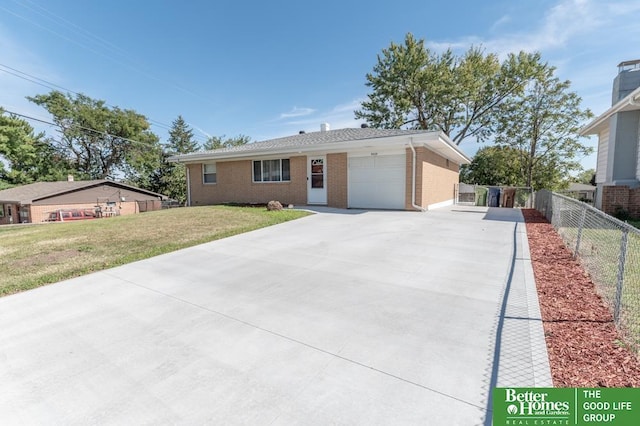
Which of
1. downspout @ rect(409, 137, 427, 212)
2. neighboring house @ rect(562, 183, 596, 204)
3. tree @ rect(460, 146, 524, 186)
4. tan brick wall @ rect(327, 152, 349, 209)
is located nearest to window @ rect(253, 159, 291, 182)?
tan brick wall @ rect(327, 152, 349, 209)

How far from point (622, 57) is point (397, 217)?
57.3 feet

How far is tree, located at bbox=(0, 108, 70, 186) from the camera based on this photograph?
30230 mm

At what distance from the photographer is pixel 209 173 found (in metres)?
16.3

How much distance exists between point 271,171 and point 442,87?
61.8 feet

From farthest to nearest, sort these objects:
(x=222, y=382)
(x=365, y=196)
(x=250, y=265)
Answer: (x=365, y=196) → (x=250, y=265) → (x=222, y=382)

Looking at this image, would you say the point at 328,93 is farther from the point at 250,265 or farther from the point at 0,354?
the point at 0,354

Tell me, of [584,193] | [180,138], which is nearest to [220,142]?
[180,138]

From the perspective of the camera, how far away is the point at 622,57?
614 inches

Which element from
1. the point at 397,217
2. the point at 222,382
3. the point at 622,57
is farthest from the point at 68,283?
the point at 622,57

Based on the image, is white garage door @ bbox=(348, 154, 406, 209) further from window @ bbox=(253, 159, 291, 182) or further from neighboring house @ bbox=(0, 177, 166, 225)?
neighboring house @ bbox=(0, 177, 166, 225)

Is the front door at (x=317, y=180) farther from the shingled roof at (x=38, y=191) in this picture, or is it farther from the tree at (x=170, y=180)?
the tree at (x=170, y=180)

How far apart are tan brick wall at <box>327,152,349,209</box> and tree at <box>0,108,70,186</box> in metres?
37.4


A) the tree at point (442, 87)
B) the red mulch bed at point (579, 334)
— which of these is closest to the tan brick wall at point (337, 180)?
the red mulch bed at point (579, 334)

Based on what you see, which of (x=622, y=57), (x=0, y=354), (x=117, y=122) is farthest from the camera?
(x=117, y=122)
